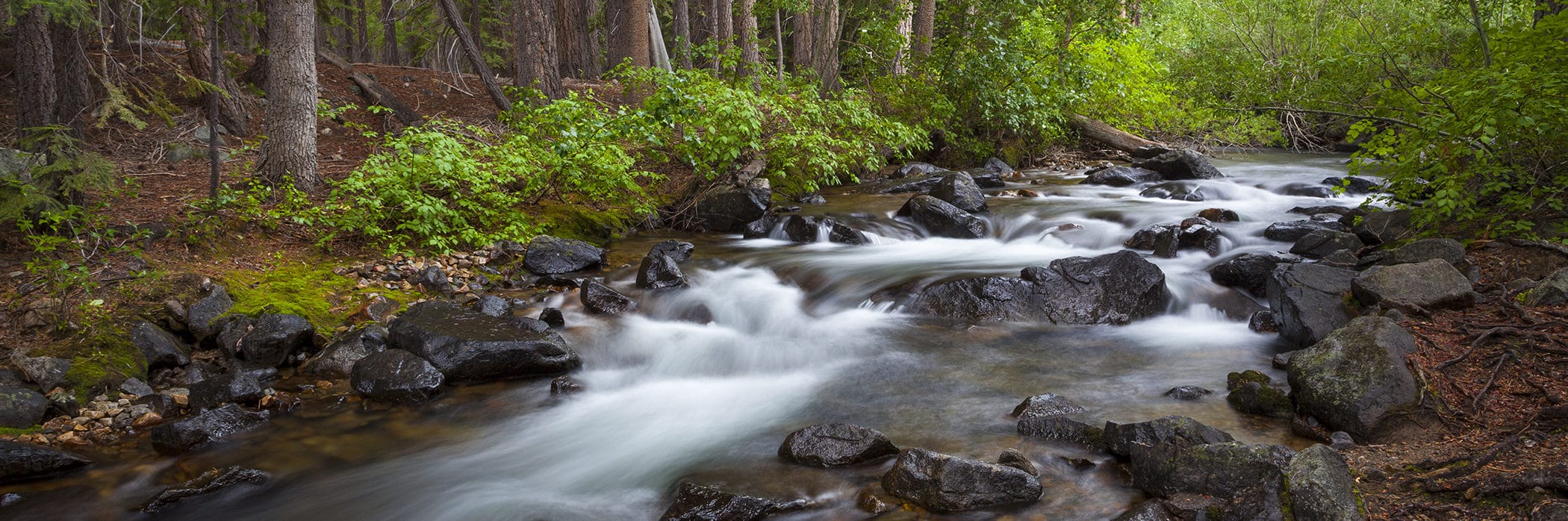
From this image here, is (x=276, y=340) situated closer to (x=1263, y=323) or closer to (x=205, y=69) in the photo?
(x=1263, y=323)

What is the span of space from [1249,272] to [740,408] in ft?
17.8

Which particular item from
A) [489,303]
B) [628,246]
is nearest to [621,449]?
[489,303]

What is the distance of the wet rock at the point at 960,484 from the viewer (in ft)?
14.4

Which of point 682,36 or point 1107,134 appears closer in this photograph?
point 682,36

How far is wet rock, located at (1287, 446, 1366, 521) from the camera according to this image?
3430mm

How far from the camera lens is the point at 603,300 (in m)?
8.47

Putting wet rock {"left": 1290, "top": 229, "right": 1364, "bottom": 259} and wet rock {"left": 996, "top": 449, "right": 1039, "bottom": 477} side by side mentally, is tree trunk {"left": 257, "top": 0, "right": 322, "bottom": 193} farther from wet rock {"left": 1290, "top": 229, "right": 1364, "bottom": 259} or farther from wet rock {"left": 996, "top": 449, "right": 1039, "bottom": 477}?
wet rock {"left": 1290, "top": 229, "right": 1364, "bottom": 259}

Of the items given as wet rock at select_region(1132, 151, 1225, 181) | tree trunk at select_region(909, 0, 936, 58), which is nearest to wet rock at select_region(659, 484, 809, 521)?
wet rock at select_region(1132, 151, 1225, 181)

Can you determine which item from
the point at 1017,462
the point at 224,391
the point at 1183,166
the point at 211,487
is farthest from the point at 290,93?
the point at 1183,166

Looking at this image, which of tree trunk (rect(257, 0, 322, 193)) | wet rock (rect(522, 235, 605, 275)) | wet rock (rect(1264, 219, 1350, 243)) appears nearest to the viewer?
tree trunk (rect(257, 0, 322, 193))

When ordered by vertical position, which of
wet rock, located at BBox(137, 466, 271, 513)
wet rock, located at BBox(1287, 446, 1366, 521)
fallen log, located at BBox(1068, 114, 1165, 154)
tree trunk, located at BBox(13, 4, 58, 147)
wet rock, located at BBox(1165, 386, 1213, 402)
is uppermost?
tree trunk, located at BBox(13, 4, 58, 147)

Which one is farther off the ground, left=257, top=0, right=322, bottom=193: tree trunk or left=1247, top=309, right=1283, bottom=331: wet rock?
left=257, top=0, right=322, bottom=193: tree trunk

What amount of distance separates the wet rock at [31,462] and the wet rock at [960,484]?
192 inches

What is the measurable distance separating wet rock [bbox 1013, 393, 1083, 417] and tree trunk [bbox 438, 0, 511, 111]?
1187 cm
